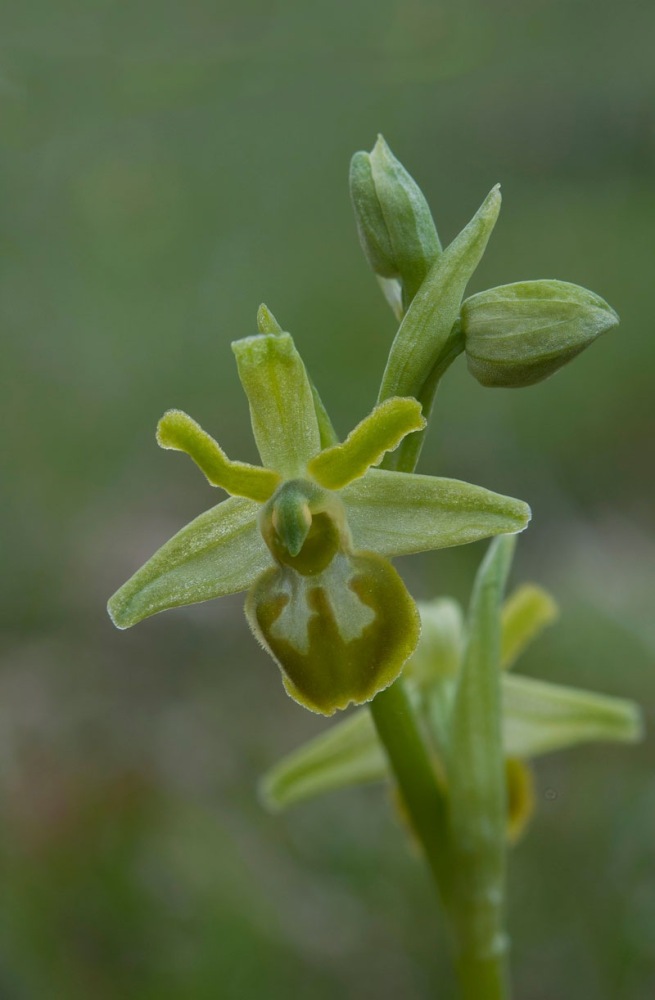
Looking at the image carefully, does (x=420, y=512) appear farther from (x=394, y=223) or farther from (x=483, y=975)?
(x=483, y=975)

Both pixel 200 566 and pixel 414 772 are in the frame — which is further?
pixel 414 772

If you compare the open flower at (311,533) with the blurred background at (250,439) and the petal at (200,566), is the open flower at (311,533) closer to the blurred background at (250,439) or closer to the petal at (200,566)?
the petal at (200,566)

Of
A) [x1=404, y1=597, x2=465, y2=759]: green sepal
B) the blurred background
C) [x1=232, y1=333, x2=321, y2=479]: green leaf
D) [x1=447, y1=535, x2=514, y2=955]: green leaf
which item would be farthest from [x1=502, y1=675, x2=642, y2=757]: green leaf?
[x1=232, y1=333, x2=321, y2=479]: green leaf

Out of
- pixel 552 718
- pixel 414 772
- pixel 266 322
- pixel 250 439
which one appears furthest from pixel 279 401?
pixel 250 439

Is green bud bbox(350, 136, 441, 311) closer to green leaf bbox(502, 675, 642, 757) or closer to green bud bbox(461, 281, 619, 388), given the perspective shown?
green bud bbox(461, 281, 619, 388)

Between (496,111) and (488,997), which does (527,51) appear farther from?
(488,997)

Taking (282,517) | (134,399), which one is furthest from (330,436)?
(134,399)
